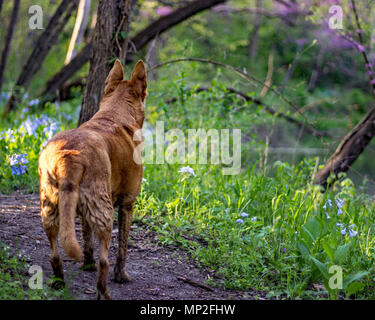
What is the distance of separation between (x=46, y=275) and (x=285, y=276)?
2063 millimetres

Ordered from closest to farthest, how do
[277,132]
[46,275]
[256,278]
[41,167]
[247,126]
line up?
[41,167]
[46,275]
[256,278]
[247,126]
[277,132]

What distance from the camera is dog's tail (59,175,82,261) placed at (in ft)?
9.22

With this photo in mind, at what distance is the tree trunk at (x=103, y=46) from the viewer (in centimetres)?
542

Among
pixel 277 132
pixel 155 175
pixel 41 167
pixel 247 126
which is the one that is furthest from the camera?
pixel 277 132

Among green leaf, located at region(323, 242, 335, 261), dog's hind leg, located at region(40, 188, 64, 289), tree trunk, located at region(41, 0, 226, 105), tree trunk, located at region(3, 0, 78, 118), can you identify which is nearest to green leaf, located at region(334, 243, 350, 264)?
green leaf, located at region(323, 242, 335, 261)

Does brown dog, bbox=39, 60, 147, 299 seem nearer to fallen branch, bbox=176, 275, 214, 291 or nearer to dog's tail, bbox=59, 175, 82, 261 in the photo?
dog's tail, bbox=59, 175, 82, 261

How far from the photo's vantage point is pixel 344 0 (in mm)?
10539

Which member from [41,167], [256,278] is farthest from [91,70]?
[256,278]

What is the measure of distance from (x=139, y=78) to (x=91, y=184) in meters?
1.41

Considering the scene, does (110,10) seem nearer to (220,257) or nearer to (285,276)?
(220,257)

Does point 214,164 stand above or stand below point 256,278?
above

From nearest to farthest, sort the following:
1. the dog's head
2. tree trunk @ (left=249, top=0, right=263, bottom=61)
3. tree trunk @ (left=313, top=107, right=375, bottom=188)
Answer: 1. the dog's head
2. tree trunk @ (left=313, top=107, right=375, bottom=188)
3. tree trunk @ (left=249, top=0, right=263, bottom=61)

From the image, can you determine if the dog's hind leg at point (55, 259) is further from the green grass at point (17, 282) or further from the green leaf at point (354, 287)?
the green leaf at point (354, 287)

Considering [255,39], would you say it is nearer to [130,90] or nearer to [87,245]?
[130,90]
